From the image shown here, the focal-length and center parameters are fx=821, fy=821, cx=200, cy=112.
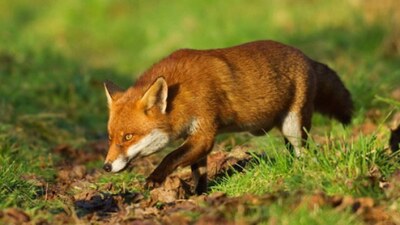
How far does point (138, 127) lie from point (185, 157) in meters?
0.45

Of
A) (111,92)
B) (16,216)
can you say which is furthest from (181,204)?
(111,92)

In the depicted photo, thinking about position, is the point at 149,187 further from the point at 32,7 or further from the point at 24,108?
the point at 32,7

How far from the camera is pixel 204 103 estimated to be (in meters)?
6.73

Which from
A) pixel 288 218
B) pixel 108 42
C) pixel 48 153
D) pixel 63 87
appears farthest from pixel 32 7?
pixel 288 218

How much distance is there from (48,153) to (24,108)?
5.00 feet

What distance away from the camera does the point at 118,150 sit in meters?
6.51

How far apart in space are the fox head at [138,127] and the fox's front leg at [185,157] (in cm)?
20

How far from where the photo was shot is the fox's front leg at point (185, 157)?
6422 mm

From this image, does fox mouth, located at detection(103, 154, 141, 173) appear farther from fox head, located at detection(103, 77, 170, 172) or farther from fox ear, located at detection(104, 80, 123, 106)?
fox ear, located at detection(104, 80, 123, 106)

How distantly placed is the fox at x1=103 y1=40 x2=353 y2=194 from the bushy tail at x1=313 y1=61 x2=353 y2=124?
0.10m

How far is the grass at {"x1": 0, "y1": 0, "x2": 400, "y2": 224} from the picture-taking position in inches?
238

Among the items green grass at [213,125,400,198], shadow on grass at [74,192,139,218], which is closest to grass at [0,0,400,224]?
green grass at [213,125,400,198]

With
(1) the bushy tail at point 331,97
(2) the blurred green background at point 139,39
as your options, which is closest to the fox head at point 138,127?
(1) the bushy tail at point 331,97

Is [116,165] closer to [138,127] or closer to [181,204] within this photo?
[138,127]
